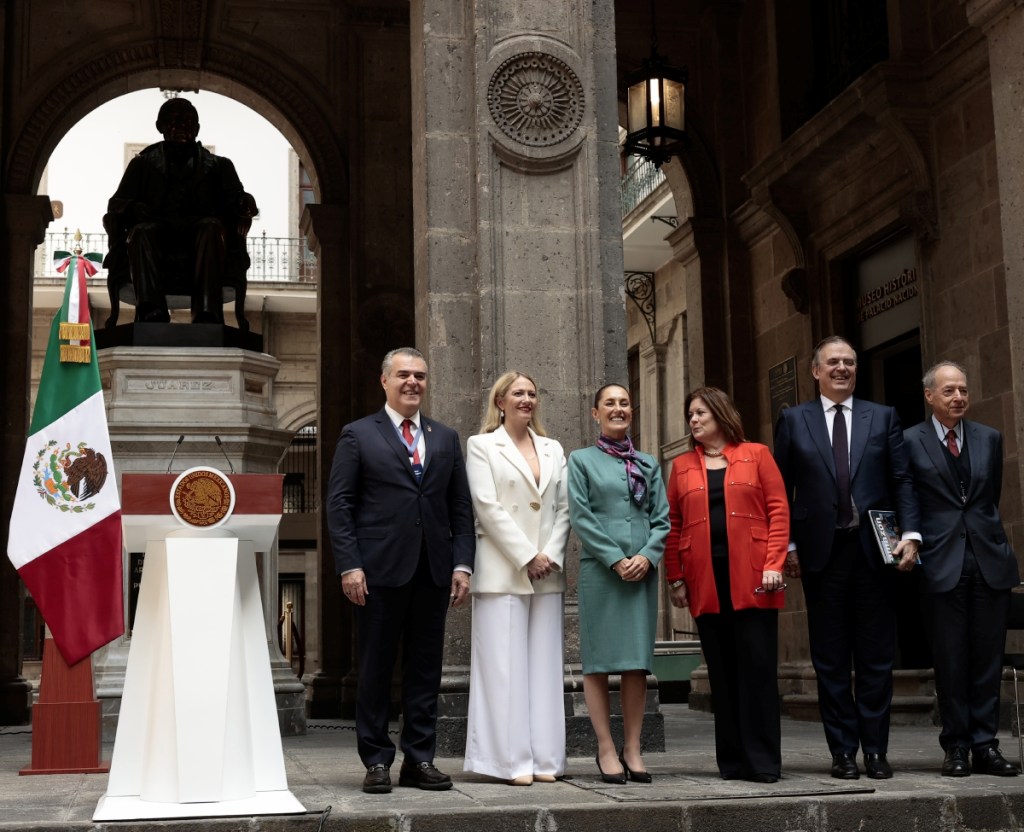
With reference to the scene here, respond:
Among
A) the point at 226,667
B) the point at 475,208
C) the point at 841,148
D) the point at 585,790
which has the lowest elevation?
the point at 585,790

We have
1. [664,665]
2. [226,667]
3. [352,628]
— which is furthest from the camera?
[664,665]

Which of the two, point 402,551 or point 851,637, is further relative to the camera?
point 851,637

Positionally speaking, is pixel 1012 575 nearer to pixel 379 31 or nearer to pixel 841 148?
pixel 841 148

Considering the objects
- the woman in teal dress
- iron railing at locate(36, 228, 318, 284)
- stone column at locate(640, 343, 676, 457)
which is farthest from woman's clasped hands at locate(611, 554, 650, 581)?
iron railing at locate(36, 228, 318, 284)

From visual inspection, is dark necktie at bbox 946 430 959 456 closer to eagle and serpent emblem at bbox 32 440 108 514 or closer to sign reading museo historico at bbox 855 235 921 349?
eagle and serpent emblem at bbox 32 440 108 514

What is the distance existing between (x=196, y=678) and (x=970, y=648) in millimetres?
3673

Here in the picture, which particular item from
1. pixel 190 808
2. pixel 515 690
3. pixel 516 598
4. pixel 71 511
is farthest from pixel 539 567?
pixel 71 511

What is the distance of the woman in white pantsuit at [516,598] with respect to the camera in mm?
6859

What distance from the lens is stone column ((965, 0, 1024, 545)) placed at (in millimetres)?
9164

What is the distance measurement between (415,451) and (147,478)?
1.29 m

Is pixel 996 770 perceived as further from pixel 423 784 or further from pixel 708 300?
pixel 708 300

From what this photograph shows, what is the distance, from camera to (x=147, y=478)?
20.8 ft

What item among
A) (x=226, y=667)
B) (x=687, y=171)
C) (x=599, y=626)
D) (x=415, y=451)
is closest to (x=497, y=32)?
(x=415, y=451)

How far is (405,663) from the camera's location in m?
6.90
